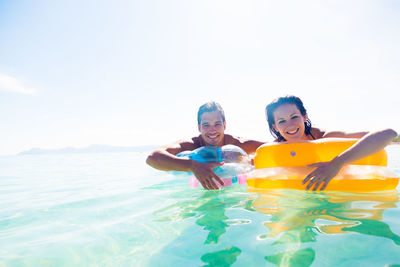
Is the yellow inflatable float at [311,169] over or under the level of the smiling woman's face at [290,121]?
under

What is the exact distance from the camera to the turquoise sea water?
128 cm

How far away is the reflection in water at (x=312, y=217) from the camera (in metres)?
1.32

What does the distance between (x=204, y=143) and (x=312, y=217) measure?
7.77 ft

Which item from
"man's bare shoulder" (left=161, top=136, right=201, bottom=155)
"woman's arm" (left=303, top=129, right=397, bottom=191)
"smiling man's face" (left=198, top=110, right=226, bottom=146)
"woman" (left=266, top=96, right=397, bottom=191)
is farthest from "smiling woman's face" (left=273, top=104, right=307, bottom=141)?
"man's bare shoulder" (left=161, top=136, right=201, bottom=155)

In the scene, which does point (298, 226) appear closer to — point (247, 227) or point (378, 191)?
point (247, 227)

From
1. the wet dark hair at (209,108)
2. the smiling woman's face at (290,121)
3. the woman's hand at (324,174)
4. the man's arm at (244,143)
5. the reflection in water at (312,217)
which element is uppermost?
the wet dark hair at (209,108)

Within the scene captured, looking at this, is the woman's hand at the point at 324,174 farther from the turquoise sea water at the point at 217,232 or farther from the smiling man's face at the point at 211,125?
the smiling man's face at the point at 211,125

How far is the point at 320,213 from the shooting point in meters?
1.87

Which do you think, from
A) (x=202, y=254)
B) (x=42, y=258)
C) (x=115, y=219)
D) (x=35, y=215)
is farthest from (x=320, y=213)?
(x=35, y=215)

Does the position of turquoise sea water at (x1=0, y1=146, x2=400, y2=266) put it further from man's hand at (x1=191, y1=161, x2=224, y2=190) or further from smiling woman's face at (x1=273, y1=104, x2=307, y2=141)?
smiling woman's face at (x1=273, y1=104, x2=307, y2=141)

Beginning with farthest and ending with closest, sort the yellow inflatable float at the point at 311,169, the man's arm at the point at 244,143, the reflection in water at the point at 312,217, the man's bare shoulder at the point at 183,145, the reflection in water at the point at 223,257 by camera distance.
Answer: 1. the man's arm at the point at 244,143
2. the man's bare shoulder at the point at 183,145
3. the yellow inflatable float at the point at 311,169
4. the reflection in water at the point at 312,217
5. the reflection in water at the point at 223,257

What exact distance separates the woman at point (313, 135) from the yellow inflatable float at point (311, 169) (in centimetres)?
17

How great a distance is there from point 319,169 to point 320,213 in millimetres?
554

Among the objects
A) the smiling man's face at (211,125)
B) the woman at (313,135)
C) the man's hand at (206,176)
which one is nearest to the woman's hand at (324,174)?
the woman at (313,135)
